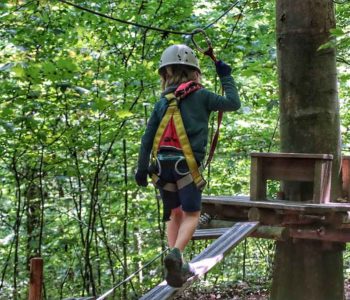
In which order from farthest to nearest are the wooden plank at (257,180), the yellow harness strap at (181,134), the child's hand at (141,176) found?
the wooden plank at (257,180), the child's hand at (141,176), the yellow harness strap at (181,134)

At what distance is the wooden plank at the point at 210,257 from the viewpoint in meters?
2.75

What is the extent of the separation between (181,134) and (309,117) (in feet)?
5.76

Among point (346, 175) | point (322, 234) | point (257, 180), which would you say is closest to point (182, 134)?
point (257, 180)

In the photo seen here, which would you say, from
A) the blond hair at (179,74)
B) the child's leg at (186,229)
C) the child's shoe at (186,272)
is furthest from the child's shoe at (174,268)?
the blond hair at (179,74)

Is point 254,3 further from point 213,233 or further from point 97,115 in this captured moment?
point 213,233

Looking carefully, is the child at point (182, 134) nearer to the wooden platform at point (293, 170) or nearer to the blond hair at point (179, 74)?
the blond hair at point (179, 74)

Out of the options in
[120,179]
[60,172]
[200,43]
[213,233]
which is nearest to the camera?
[213,233]

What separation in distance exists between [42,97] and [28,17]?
A: 102 centimetres

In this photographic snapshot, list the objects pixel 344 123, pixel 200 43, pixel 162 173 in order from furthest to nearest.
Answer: pixel 344 123
pixel 200 43
pixel 162 173

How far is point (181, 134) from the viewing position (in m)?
2.99

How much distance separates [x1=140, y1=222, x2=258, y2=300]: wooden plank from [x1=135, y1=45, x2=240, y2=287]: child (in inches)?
6.9

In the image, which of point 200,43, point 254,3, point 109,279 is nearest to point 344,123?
point 254,3

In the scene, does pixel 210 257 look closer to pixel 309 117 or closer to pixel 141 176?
pixel 141 176

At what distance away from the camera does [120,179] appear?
296 inches
